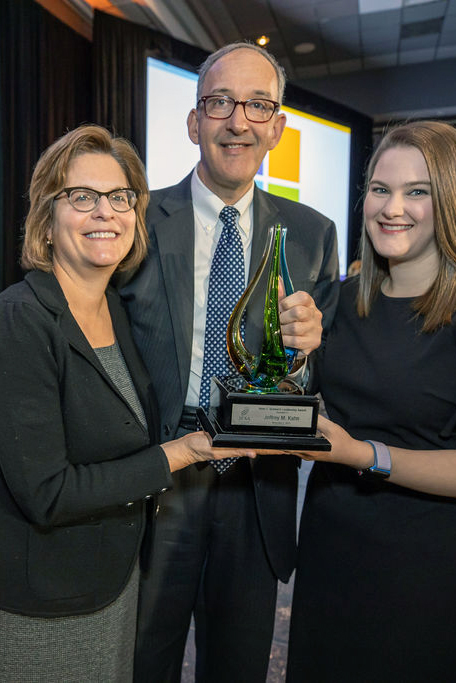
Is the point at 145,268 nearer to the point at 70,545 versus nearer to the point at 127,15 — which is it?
the point at 70,545

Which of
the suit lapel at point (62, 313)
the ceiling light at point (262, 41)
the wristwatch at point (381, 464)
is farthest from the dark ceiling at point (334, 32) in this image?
the wristwatch at point (381, 464)

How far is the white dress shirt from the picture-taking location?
4.24 feet

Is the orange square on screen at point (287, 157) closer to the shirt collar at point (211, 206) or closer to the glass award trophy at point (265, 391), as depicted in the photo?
the shirt collar at point (211, 206)

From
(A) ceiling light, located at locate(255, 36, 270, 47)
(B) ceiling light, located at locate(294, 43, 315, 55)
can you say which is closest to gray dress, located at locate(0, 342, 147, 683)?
(A) ceiling light, located at locate(255, 36, 270, 47)

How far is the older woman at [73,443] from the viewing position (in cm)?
95

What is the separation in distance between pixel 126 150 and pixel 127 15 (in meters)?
3.69

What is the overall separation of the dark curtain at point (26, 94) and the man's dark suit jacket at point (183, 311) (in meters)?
2.42

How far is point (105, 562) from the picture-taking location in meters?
1.05

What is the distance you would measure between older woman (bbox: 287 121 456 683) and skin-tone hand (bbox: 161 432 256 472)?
0.20m

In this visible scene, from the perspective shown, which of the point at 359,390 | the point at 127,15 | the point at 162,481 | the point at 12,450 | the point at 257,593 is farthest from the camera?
the point at 127,15

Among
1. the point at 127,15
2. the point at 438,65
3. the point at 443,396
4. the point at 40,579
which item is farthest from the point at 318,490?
the point at 438,65

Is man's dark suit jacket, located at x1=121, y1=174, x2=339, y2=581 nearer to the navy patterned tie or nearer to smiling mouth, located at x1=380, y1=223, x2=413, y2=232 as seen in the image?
the navy patterned tie

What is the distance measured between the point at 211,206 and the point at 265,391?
57cm

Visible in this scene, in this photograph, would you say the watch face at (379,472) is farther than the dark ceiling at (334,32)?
No
